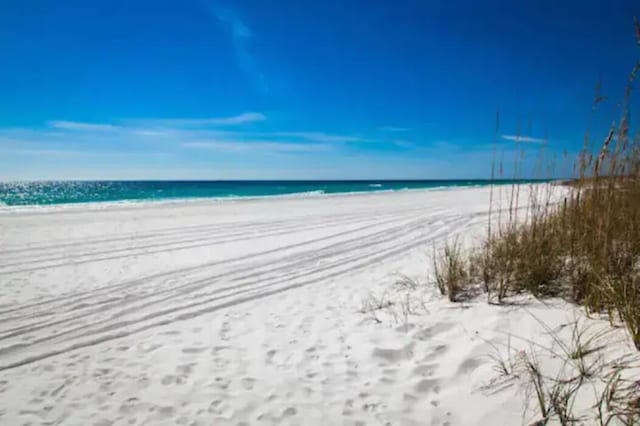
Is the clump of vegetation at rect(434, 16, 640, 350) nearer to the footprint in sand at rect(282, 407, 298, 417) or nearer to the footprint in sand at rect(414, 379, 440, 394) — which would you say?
the footprint in sand at rect(414, 379, 440, 394)

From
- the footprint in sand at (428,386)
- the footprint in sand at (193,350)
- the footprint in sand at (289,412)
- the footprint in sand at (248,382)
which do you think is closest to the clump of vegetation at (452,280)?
the footprint in sand at (428,386)

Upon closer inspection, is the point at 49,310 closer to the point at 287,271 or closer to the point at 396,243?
the point at 287,271

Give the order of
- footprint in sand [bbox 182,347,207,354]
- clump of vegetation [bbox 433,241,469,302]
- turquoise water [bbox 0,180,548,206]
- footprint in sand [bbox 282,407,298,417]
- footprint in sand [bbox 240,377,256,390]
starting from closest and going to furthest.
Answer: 1. footprint in sand [bbox 282,407,298,417]
2. footprint in sand [bbox 240,377,256,390]
3. footprint in sand [bbox 182,347,207,354]
4. clump of vegetation [bbox 433,241,469,302]
5. turquoise water [bbox 0,180,548,206]

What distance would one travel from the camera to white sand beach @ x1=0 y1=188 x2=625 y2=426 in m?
2.09

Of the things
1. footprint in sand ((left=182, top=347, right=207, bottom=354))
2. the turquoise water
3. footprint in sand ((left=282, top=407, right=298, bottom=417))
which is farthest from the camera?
the turquoise water

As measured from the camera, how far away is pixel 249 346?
9.79 feet

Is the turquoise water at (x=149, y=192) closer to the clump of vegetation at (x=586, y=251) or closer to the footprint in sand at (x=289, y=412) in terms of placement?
the clump of vegetation at (x=586, y=251)

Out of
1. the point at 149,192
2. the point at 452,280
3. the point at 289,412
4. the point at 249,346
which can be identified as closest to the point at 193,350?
the point at 249,346

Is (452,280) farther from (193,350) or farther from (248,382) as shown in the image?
(193,350)

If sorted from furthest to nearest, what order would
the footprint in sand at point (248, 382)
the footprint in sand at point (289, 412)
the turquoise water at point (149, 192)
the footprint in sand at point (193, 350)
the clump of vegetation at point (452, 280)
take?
the turquoise water at point (149, 192)
the clump of vegetation at point (452, 280)
the footprint in sand at point (193, 350)
the footprint in sand at point (248, 382)
the footprint in sand at point (289, 412)

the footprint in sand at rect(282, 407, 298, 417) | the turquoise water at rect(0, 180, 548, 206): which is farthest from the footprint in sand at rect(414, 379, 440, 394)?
the turquoise water at rect(0, 180, 548, 206)

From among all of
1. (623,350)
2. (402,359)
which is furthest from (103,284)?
(623,350)

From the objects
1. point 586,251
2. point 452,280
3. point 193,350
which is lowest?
point 193,350

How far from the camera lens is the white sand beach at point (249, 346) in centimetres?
209
